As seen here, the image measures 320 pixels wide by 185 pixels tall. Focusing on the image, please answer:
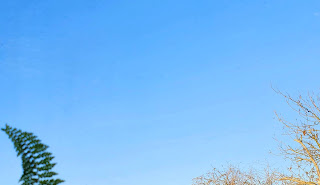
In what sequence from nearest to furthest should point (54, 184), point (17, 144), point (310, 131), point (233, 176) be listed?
point (54, 184)
point (17, 144)
point (310, 131)
point (233, 176)

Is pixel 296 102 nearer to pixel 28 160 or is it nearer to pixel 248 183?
pixel 248 183

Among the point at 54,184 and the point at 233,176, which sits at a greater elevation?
the point at 233,176

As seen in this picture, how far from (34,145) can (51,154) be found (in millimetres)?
76

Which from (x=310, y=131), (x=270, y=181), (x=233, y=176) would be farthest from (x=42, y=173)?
(x=270, y=181)

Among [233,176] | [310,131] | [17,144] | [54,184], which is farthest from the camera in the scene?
[233,176]

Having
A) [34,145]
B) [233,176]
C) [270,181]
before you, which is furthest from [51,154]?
[270,181]

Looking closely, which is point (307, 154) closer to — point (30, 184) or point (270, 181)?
point (270, 181)

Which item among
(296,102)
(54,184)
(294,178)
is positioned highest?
(296,102)

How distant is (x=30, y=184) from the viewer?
4.64 feet

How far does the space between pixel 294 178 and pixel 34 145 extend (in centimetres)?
1905

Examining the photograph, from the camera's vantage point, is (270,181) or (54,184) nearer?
(54,184)

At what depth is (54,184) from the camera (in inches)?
55.6

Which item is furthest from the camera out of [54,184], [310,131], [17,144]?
[310,131]

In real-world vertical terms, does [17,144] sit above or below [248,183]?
below
